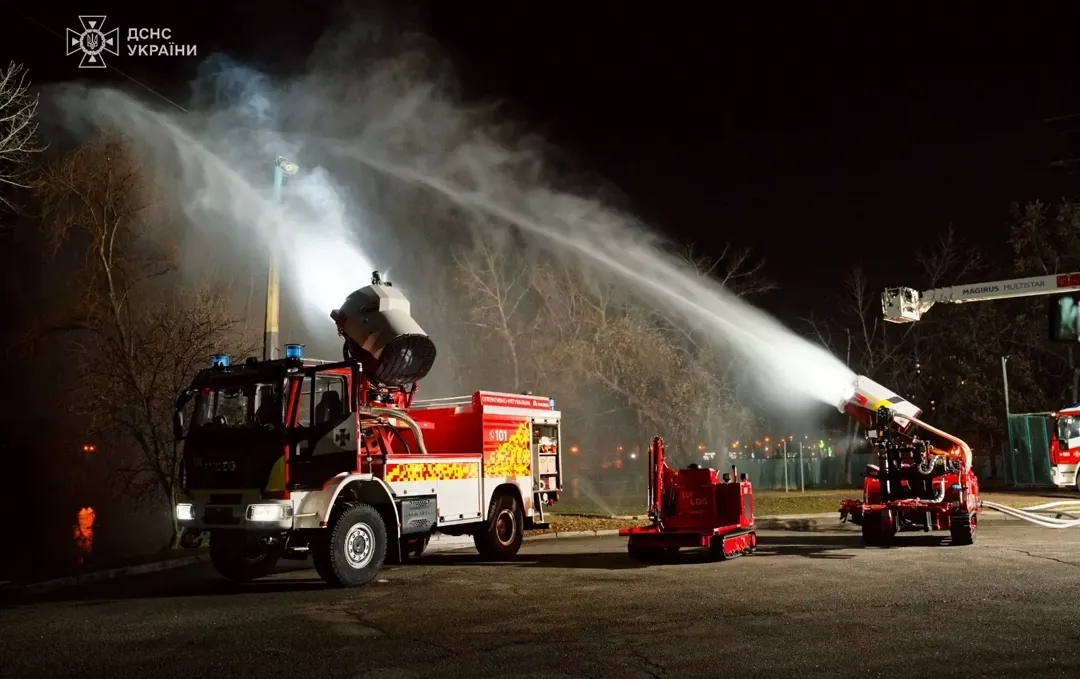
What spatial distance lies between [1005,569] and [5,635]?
11.3 metres

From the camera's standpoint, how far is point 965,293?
18766mm

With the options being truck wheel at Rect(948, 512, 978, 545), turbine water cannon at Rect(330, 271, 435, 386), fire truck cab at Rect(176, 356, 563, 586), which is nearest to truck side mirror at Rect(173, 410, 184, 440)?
fire truck cab at Rect(176, 356, 563, 586)

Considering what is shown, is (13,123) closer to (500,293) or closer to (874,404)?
(874,404)

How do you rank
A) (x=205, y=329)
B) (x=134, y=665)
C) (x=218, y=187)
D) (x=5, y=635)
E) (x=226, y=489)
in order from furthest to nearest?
(x=218, y=187)
(x=205, y=329)
(x=226, y=489)
(x=5, y=635)
(x=134, y=665)

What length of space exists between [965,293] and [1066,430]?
13.4 m

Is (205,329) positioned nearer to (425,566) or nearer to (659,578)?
(425,566)

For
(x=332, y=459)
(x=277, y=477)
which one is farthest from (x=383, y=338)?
(x=277, y=477)

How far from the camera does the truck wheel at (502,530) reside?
46.8ft

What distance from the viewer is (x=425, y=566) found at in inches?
541

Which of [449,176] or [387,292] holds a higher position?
[449,176]

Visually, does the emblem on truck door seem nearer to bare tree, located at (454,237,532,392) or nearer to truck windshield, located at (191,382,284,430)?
truck windshield, located at (191,382,284,430)

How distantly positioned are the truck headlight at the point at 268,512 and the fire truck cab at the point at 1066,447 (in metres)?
26.7

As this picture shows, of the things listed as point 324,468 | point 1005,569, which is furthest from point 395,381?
point 1005,569

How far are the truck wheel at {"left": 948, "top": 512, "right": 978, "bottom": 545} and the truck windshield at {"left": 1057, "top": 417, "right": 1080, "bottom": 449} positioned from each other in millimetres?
17104
